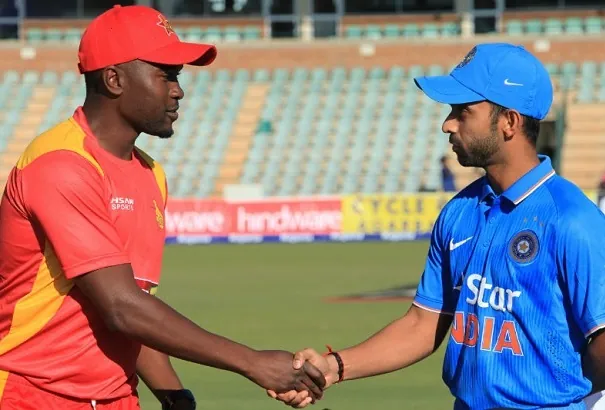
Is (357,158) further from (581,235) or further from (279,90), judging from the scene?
(581,235)

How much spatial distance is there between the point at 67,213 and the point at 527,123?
1.69m

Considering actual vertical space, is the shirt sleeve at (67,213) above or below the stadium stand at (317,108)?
above

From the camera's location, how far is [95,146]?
4.50m

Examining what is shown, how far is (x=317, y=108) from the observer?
35.2m

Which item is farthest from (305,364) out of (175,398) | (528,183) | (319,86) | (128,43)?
(319,86)

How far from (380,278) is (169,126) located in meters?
15.0

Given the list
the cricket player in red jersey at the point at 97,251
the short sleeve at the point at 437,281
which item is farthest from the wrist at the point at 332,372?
the cricket player in red jersey at the point at 97,251

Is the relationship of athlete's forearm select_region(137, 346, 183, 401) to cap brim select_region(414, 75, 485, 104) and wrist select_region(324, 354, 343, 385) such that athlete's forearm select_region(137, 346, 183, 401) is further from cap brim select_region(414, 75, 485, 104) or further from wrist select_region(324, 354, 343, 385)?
cap brim select_region(414, 75, 485, 104)

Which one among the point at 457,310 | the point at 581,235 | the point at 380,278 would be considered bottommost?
the point at 380,278

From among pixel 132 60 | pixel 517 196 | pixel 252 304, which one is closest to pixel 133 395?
pixel 132 60

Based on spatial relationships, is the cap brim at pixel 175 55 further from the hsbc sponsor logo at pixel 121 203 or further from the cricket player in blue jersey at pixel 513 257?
the cricket player in blue jersey at pixel 513 257

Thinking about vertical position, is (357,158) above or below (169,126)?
below

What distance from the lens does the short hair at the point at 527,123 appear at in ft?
15.2

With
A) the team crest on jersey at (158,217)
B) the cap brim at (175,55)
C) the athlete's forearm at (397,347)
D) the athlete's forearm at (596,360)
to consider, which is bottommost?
the athlete's forearm at (397,347)
